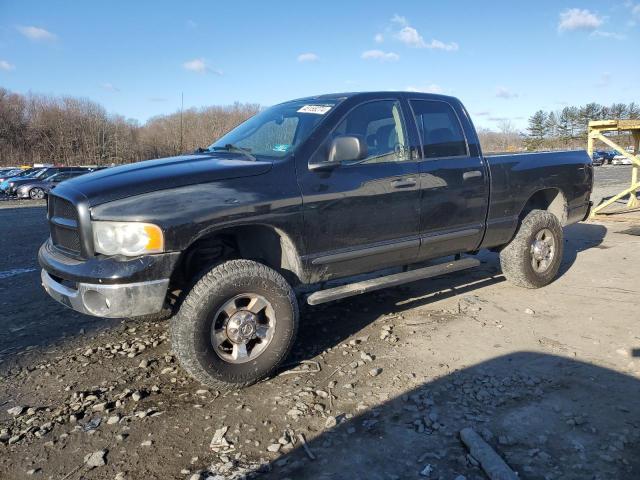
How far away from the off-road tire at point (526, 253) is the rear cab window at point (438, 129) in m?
1.26

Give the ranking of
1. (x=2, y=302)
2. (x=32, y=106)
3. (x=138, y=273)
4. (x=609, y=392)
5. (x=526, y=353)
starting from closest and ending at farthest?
(x=138, y=273) → (x=609, y=392) → (x=526, y=353) → (x=2, y=302) → (x=32, y=106)

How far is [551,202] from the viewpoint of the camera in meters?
5.92

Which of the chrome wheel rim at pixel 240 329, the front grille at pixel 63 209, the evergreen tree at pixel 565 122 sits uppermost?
the evergreen tree at pixel 565 122

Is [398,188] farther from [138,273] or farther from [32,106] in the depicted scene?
[32,106]

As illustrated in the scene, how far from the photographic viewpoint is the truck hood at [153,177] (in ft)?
10.00

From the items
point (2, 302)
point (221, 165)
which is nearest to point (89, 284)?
point (221, 165)

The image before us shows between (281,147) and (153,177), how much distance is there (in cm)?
109

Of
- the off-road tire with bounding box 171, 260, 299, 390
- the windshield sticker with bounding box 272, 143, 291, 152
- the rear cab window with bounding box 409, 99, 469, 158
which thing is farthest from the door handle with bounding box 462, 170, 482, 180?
the off-road tire with bounding box 171, 260, 299, 390

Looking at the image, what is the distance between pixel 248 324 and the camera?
335 centimetres

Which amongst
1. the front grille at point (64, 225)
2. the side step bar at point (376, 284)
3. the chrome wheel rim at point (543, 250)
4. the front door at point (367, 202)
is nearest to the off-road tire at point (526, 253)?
the chrome wheel rim at point (543, 250)

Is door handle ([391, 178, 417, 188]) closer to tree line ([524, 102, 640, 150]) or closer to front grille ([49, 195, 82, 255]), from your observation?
front grille ([49, 195, 82, 255])

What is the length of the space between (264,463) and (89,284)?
5.04ft

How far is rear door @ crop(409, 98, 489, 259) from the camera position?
4.31 meters

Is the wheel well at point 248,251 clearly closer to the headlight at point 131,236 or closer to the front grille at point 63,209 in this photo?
the headlight at point 131,236
